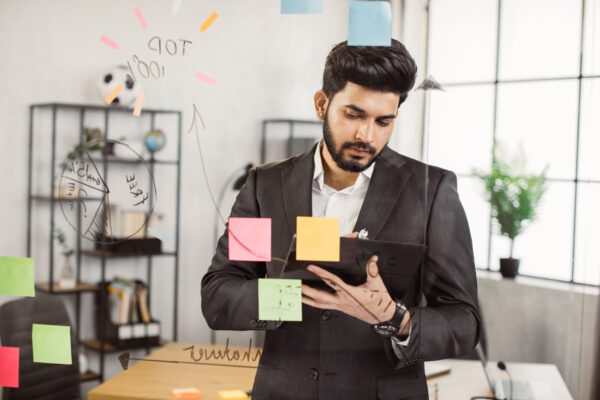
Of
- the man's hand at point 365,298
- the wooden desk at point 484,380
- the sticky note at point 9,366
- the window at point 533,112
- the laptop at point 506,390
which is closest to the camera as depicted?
the man's hand at point 365,298

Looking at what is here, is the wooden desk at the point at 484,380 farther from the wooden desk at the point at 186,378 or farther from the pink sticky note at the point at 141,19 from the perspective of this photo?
the pink sticky note at the point at 141,19

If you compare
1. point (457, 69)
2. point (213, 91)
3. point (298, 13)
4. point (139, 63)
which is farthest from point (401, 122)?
point (139, 63)

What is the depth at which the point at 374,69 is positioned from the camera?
4.14 feet

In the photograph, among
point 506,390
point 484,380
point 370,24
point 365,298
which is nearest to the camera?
point 365,298

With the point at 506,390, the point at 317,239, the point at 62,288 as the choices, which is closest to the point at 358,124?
the point at 317,239

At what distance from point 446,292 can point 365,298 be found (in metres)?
0.18

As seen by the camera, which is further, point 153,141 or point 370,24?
point 153,141

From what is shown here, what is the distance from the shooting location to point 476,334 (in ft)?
4.10

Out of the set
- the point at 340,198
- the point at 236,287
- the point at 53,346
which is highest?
the point at 340,198

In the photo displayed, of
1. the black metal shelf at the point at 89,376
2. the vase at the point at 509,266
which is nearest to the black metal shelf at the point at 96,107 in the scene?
the black metal shelf at the point at 89,376

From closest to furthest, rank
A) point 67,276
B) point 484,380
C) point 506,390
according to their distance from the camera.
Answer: point 67,276
point 506,390
point 484,380

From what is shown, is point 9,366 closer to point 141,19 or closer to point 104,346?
point 104,346

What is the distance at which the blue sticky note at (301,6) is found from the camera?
4.58ft

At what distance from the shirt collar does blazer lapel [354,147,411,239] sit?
0.01 m
